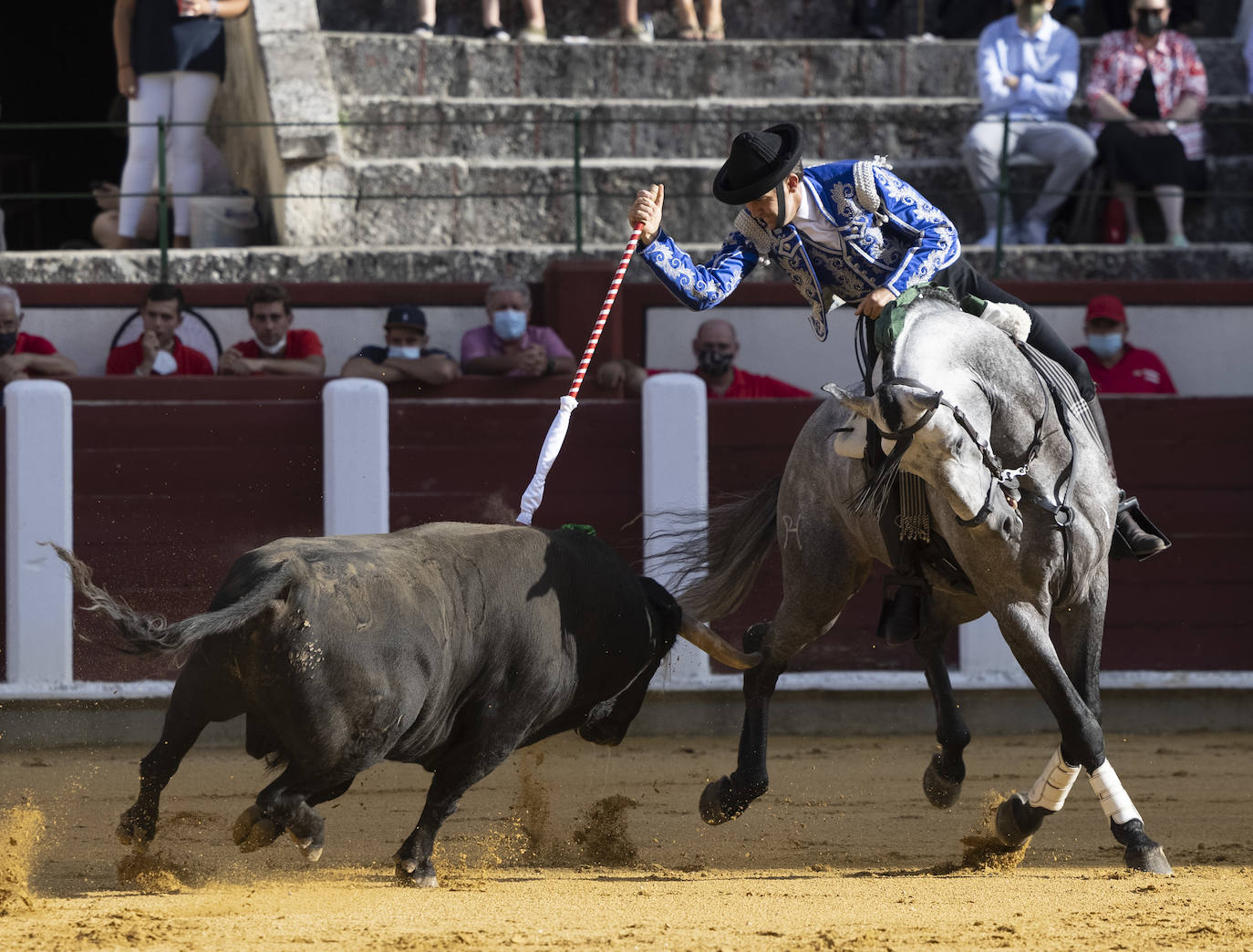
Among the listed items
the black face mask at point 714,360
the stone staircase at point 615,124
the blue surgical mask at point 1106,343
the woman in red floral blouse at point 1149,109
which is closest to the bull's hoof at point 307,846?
the black face mask at point 714,360

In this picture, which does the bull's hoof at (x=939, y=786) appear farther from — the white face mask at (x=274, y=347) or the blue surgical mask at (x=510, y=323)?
the white face mask at (x=274, y=347)

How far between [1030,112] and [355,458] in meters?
4.24

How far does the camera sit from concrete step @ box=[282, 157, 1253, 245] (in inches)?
352

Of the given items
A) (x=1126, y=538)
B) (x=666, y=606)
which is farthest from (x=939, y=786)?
(x=666, y=606)

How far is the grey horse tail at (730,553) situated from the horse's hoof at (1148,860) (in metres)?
1.40

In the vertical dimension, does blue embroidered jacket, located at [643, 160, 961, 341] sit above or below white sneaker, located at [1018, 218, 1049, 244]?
above

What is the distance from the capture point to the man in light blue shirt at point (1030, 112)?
8.79m

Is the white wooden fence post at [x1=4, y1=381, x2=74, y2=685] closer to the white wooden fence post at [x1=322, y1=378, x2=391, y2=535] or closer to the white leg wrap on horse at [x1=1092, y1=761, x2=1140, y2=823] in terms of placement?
the white wooden fence post at [x1=322, y1=378, x2=391, y2=535]

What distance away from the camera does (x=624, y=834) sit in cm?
483

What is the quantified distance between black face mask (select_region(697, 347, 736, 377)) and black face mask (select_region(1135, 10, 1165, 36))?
136 inches

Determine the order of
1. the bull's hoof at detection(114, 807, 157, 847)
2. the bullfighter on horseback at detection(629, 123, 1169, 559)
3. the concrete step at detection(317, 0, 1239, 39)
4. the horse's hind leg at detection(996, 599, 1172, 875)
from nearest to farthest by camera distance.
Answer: the bull's hoof at detection(114, 807, 157, 847) < the horse's hind leg at detection(996, 599, 1172, 875) < the bullfighter on horseback at detection(629, 123, 1169, 559) < the concrete step at detection(317, 0, 1239, 39)

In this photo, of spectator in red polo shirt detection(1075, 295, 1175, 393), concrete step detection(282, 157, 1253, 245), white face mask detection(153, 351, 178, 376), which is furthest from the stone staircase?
spectator in red polo shirt detection(1075, 295, 1175, 393)

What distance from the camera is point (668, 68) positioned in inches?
391

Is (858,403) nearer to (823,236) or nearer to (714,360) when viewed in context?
(823,236)
